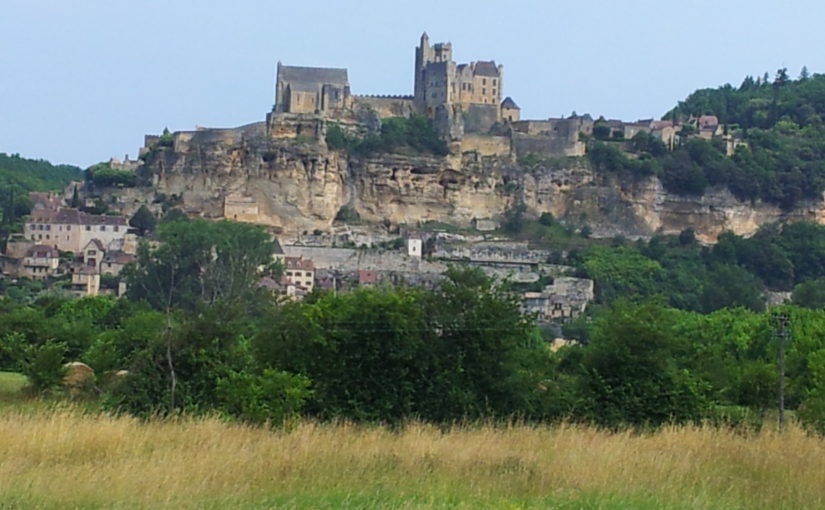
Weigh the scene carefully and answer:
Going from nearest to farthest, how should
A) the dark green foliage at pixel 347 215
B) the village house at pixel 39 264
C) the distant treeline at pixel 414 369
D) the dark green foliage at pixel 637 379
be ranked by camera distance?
the distant treeline at pixel 414 369, the dark green foliage at pixel 637 379, the village house at pixel 39 264, the dark green foliage at pixel 347 215

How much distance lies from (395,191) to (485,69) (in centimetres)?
1028

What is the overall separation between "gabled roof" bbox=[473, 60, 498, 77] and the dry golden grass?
62675 millimetres

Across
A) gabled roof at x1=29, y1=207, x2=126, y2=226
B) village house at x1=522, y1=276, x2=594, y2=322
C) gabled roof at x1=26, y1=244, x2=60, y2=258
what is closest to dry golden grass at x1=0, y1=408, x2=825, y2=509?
village house at x1=522, y1=276, x2=594, y2=322

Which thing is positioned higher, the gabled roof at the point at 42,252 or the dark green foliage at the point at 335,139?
the dark green foliage at the point at 335,139

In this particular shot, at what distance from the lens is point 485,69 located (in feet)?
246

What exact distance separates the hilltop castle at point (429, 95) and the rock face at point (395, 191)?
8.10 feet

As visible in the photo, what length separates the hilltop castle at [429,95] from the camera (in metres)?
69.8

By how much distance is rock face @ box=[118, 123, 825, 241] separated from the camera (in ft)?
219

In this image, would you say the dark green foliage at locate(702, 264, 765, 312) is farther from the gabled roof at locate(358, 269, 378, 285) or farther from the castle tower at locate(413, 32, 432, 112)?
the castle tower at locate(413, 32, 432, 112)

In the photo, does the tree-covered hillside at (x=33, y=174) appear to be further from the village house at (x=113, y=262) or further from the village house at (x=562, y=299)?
the village house at (x=562, y=299)

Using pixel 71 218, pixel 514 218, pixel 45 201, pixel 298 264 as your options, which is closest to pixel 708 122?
pixel 514 218

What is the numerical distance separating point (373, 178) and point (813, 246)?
2257cm

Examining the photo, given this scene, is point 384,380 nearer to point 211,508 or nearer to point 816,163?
point 211,508

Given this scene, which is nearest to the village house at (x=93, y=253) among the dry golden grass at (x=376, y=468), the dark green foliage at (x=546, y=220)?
the dark green foliage at (x=546, y=220)
